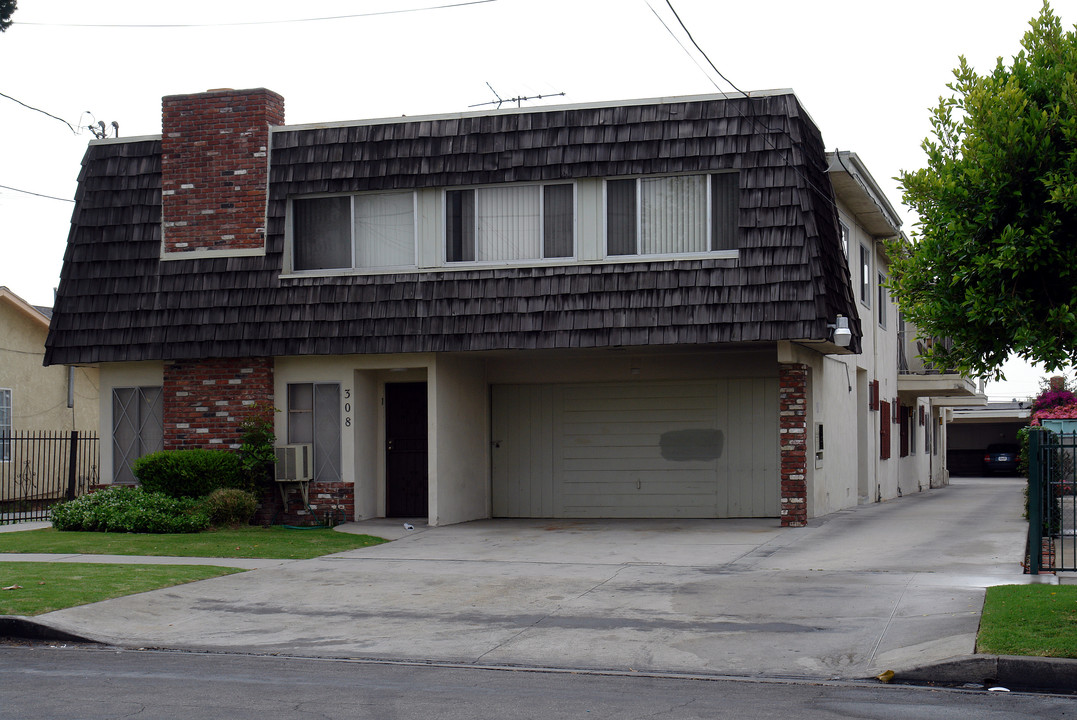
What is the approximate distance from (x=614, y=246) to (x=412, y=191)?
317 centimetres

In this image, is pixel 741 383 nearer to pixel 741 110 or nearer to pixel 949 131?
pixel 741 110

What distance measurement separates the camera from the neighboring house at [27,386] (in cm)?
2509

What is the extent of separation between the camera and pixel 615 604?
1085cm

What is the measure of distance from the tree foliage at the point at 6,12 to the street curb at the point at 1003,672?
10.2 meters

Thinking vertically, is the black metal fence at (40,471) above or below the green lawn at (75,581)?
above

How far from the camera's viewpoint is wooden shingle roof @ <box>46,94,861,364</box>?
1606cm

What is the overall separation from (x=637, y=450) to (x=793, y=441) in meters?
3.37

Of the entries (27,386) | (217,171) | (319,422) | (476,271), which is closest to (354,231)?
(476,271)

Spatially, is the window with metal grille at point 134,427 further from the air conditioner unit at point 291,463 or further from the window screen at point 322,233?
the window screen at point 322,233

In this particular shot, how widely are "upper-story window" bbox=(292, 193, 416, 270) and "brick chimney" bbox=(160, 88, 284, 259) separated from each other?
0.64 meters

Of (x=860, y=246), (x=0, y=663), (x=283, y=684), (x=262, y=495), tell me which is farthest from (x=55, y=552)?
(x=860, y=246)

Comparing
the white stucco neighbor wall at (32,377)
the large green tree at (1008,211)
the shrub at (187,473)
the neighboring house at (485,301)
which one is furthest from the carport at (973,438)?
the large green tree at (1008,211)

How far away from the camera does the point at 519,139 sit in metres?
17.0

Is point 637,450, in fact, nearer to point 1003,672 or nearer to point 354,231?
point 354,231
